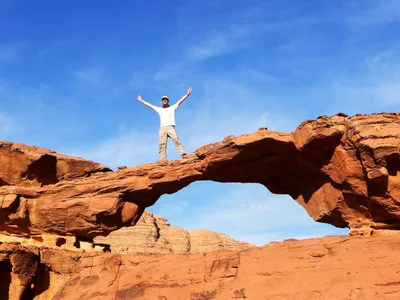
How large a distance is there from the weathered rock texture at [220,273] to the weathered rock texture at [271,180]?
1925 mm

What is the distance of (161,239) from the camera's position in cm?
5656

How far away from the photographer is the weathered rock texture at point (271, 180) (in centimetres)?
1789

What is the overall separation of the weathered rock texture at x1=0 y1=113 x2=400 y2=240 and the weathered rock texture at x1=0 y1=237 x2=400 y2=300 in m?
1.93

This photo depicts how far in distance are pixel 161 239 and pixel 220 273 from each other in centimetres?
3919

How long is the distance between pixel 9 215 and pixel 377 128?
16.2 m

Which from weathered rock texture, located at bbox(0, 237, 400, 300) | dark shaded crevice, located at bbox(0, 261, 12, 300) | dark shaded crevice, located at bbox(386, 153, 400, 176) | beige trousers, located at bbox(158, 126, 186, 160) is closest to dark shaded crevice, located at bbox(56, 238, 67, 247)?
weathered rock texture, located at bbox(0, 237, 400, 300)

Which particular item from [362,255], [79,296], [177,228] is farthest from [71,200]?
[177,228]

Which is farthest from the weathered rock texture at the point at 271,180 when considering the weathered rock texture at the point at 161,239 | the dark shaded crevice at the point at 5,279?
the weathered rock texture at the point at 161,239

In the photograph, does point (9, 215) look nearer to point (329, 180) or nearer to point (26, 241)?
point (26, 241)

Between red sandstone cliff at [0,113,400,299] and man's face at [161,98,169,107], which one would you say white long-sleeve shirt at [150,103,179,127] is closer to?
man's face at [161,98,169,107]

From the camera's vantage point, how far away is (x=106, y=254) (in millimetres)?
20984

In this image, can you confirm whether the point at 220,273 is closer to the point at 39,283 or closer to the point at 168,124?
the point at 168,124

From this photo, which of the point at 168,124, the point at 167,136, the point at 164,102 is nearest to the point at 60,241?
the point at 167,136

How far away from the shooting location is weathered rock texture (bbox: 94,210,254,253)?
173 feet
